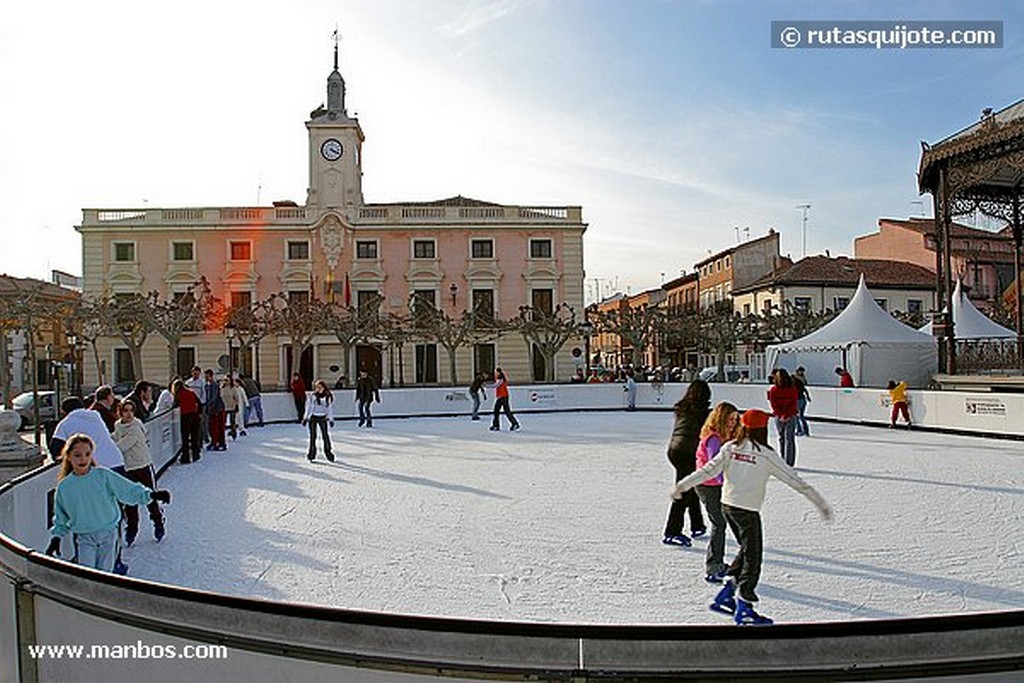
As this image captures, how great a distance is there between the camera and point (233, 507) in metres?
9.38

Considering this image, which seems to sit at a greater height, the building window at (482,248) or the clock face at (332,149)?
the clock face at (332,149)

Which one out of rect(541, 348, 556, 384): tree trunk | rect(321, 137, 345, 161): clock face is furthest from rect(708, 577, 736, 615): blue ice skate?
rect(321, 137, 345, 161): clock face

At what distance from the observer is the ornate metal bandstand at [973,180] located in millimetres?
18203

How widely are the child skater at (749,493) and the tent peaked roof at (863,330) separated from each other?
2054 cm

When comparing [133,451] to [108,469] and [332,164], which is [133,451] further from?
[332,164]

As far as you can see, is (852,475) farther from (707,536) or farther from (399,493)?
(399,493)

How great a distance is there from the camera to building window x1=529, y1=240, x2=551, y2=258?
41.2 metres

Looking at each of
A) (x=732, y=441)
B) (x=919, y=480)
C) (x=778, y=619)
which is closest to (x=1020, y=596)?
(x=778, y=619)

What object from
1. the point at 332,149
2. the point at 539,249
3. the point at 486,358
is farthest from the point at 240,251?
the point at 539,249

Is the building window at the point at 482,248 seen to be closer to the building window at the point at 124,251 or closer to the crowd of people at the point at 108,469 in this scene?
the building window at the point at 124,251

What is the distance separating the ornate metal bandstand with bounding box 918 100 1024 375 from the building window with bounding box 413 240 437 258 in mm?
24117

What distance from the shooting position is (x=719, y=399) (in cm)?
2484

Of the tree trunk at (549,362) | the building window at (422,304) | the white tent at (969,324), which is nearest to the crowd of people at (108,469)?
the building window at (422,304)

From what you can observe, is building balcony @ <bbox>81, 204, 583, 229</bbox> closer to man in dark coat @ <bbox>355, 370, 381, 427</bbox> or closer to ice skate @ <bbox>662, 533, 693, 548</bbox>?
man in dark coat @ <bbox>355, 370, 381, 427</bbox>
